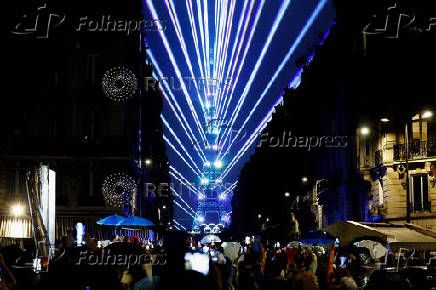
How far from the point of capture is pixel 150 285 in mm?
7277

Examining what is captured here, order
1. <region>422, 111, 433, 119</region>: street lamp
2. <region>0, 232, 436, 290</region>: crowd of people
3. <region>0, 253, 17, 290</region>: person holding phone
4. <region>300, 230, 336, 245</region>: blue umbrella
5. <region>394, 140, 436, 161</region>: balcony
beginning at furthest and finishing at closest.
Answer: <region>394, 140, 436, 161</region>: balcony < <region>422, 111, 433, 119</region>: street lamp < <region>300, 230, 336, 245</region>: blue umbrella < <region>0, 253, 17, 290</region>: person holding phone < <region>0, 232, 436, 290</region>: crowd of people

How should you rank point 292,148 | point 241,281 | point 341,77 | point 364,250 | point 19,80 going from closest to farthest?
point 19,80 → point 241,281 → point 364,250 → point 341,77 → point 292,148

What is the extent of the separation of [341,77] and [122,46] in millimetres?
16025

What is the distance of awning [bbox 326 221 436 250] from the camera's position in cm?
→ 2066

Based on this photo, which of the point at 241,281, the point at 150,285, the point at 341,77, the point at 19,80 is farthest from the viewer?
the point at 341,77

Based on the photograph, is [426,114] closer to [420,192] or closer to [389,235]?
[420,192]

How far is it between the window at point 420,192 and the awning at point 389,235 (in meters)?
13.5

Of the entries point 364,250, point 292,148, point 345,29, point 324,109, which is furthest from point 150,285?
point 292,148

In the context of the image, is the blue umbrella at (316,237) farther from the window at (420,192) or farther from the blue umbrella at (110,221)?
the window at (420,192)

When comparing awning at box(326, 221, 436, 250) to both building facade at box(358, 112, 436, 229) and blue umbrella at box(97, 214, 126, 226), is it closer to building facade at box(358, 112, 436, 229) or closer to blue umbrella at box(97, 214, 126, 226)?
blue umbrella at box(97, 214, 126, 226)

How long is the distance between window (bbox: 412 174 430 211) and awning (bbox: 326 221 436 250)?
13.5 meters

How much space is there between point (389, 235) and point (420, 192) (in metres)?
16.9

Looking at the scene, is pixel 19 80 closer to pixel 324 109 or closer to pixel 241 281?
pixel 241 281

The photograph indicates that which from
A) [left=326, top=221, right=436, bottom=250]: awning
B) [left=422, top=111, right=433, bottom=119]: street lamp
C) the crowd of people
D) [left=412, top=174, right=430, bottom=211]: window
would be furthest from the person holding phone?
[left=412, top=174, right=430, bottom=211]: window
